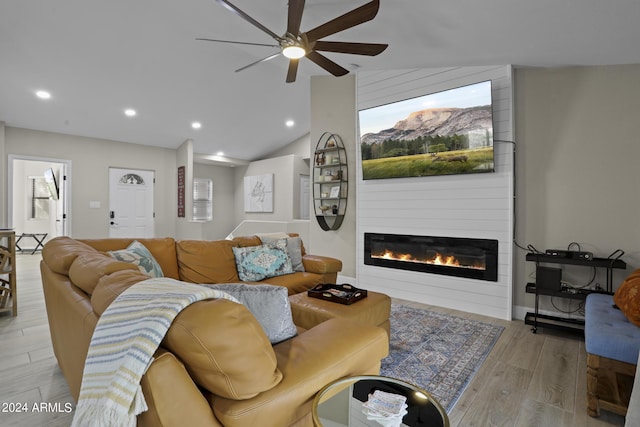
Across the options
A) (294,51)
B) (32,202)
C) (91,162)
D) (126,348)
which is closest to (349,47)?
(294,51)

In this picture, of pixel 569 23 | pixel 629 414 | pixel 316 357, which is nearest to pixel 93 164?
pixel 316 357

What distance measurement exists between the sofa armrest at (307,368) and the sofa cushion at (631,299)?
1684 mm

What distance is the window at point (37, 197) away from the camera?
881 centimetres

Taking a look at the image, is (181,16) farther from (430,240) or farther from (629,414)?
(629,414)

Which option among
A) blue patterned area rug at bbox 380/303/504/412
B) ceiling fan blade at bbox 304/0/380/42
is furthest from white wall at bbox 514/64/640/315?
ceiling fan blade at bbox 304/0/380/42

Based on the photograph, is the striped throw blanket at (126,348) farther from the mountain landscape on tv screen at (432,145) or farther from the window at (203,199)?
the window at (203,199)

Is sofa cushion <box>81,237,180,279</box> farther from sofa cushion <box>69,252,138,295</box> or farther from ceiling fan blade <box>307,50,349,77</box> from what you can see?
ceiling fan blade <box>307,50,349,77</box>

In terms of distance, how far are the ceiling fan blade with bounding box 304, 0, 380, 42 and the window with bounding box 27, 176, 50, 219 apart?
9.67m

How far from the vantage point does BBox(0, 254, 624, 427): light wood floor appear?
184 cm

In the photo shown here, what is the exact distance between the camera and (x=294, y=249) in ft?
11.7

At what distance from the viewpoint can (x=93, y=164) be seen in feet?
23.0

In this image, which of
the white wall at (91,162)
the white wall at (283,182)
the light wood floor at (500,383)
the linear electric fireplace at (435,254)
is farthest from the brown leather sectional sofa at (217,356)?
the white wall at (283,182)

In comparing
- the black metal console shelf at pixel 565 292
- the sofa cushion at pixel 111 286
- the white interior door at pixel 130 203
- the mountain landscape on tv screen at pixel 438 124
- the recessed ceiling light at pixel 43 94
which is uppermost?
the recessed ceiling light at pixel 43 94

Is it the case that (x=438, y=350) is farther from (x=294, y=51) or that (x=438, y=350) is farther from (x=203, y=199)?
(x=203, y=199)
